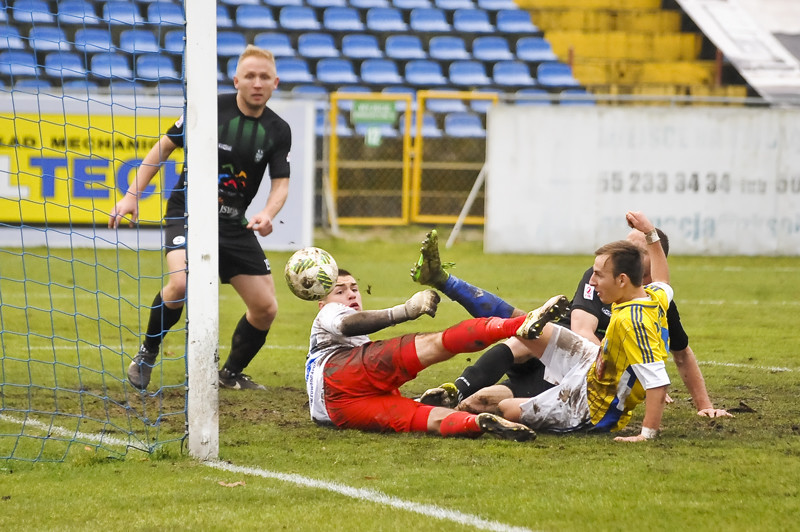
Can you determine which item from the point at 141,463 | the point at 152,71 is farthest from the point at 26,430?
the point at 152,71

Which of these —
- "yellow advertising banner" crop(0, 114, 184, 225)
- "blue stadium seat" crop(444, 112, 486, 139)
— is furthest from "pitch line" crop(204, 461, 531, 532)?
"blue stadium seat" crop(444, 112, 486, 139)

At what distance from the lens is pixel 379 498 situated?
167 inches

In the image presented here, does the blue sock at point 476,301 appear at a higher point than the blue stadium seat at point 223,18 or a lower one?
lower

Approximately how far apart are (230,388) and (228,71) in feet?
46.6

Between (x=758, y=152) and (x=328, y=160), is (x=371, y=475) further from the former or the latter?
(x=328, y=160)

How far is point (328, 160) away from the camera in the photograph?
61.4 feet

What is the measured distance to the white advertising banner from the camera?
16.1 metres

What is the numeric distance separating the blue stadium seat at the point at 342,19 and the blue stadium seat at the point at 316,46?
0.97 feet

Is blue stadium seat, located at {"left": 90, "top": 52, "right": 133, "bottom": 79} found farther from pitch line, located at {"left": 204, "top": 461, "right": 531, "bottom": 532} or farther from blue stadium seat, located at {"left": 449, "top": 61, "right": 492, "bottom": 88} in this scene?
pitch line, located at {"left": 204, "top": 461, "right": 531, "bottom": 532}

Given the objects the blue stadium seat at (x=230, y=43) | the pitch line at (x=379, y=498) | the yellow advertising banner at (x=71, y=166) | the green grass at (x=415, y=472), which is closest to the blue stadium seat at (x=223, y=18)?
the blue stadium seat at (x=230, y=43)

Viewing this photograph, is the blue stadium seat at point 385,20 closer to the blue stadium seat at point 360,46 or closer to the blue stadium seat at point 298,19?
the blue stadium seat at point 360,46

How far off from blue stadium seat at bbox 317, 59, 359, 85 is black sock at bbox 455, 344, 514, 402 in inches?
612

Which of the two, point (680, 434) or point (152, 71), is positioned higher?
point (152, 71)

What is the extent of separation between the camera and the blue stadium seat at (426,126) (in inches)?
750
